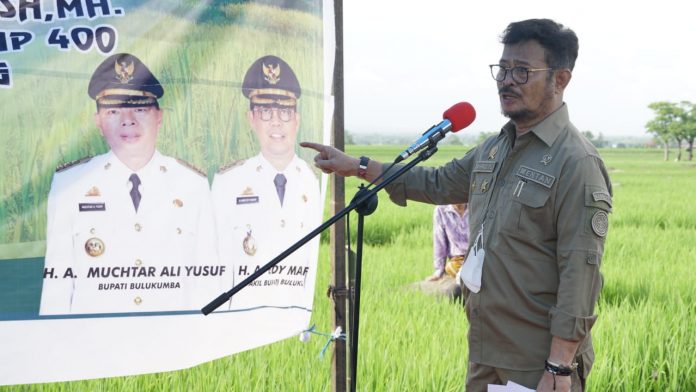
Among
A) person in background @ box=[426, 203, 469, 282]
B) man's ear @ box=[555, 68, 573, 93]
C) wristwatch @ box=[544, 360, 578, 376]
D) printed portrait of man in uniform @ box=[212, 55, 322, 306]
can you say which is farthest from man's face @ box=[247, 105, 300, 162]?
person in background @ box=[426, 203, 469, 282]

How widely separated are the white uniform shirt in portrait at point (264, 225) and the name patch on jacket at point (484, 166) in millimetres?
661

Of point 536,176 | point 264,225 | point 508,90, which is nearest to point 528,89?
point 508,90

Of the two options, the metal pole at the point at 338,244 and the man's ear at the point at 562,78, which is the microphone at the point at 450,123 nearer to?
the man's ear at the point at 562,78

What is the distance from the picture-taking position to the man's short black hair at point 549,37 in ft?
6.50

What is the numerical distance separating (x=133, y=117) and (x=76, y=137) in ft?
0.61

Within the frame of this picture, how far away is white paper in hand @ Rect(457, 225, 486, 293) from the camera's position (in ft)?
6.76

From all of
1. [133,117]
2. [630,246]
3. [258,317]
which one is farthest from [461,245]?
[630,246]

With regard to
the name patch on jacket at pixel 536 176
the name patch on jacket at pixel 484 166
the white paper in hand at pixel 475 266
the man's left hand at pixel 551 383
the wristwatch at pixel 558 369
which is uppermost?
the name patch on jacket at pixel 484 166

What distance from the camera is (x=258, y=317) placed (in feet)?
8.14

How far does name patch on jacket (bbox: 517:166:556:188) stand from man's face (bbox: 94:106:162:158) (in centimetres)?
116

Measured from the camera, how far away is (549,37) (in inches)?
78.1

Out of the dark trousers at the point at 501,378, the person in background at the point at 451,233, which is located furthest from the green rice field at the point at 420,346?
the dark trousers at the point at 501,378

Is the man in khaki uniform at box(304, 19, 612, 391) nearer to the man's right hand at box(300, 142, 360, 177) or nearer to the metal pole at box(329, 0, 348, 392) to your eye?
the man's right hand at box(300, 142, 360, 177)

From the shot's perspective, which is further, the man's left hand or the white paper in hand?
the white paper in hand
